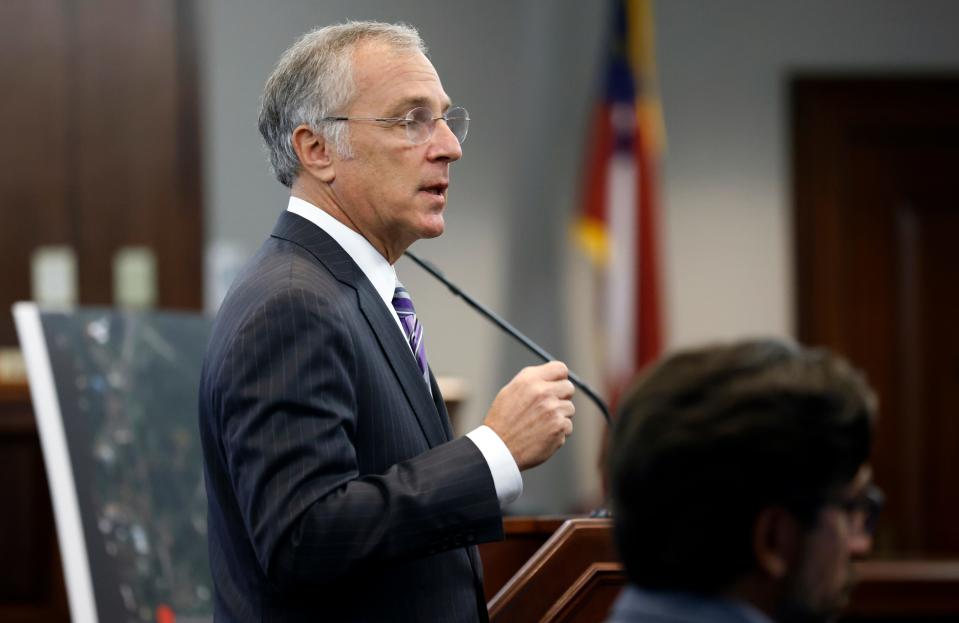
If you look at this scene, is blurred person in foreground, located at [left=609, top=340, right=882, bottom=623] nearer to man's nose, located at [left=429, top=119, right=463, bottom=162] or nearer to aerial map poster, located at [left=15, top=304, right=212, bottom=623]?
man's nose, located at [left=429, top=119, right=463, bottom=162]

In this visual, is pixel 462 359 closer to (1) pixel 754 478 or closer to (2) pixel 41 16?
(2) pixel 41 16

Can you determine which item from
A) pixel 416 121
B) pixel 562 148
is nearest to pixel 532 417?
pixel 416 121

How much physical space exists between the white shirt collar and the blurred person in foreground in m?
0.75

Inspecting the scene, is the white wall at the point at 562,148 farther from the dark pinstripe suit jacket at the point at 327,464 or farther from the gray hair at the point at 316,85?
the dark pinstripe suit jacket at the point at 327,464

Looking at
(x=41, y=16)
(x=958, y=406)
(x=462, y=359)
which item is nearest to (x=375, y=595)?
(x=462, y=359)

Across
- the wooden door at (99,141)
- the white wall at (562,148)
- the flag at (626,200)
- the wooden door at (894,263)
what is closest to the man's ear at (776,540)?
the flag at (626,200)

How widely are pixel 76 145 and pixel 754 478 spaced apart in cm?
525

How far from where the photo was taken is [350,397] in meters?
1.65

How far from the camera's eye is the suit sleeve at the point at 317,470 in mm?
1566

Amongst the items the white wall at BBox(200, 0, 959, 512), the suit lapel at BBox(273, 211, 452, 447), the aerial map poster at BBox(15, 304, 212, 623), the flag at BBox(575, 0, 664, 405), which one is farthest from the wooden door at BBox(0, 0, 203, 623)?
the suit lapel at BBox(273, 211, 452, 447)

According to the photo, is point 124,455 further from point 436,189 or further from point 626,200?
point 626,200

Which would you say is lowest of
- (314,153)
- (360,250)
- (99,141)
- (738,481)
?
(738,481)

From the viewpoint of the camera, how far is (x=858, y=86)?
21.0ft

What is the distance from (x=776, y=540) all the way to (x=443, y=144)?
3.01 ft
